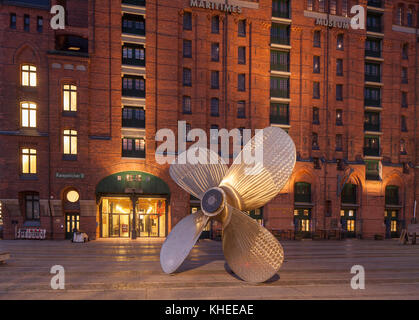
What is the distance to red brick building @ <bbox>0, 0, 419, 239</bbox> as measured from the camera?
26.5 m

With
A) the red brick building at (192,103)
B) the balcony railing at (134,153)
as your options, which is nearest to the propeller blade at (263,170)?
the red brick building at (192,103)

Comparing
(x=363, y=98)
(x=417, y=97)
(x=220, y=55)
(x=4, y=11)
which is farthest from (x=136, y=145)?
(x=417, y=97)

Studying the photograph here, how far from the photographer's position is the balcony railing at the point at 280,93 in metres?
32.1

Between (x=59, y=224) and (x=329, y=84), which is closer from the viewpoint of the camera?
(x=59, y=224)

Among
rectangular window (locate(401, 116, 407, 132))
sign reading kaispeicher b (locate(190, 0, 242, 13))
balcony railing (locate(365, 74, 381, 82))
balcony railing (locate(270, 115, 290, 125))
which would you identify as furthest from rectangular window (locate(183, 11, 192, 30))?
rectangular window (locate(401, 116, 407, 132))

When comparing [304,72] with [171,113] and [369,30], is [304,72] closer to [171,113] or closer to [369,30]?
[369,30]

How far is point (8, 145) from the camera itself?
84.6ft

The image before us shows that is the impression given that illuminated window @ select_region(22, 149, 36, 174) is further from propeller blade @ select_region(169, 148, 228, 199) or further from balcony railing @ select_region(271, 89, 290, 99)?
balcony railing @ select_region(271, 89, 290, 99)

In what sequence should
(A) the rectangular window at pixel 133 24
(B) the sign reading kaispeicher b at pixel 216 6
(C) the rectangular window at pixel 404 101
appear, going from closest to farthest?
(A) the rectangular window at pixel 133 24 < (B) the sign reading kaispeicher b at pixel 216 6 < (C) the rectangular window at pixel 404 101

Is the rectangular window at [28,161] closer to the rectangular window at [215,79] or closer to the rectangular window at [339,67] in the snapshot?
the rectangular window at [215,79]

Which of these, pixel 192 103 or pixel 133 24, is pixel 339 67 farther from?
pixel 133 24

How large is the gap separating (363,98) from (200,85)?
20115 mm

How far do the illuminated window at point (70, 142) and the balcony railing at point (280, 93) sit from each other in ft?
69.9

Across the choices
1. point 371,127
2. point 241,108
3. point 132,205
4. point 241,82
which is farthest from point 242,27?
point 132,205
